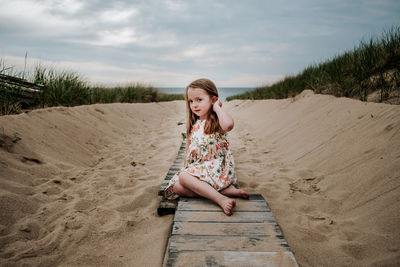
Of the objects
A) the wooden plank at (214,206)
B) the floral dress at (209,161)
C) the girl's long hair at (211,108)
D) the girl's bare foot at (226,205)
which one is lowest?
the wooden plank at (214,206)

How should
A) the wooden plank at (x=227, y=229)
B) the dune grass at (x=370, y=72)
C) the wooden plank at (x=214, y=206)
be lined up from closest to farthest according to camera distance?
the wooden plank at (x=227, y=229), the wooden plank at (x=214, y=206), the dune grass at (x=370, y=72)

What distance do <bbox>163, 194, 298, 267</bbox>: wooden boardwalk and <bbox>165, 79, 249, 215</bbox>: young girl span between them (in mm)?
172

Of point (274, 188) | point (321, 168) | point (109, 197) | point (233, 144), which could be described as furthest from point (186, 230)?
point (233, 144)

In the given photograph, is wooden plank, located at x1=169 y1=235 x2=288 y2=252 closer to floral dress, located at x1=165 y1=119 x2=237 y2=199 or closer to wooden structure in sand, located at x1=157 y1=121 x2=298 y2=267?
wooden structure in sand, located at x1=157 y1=121 x2=298 y2=267

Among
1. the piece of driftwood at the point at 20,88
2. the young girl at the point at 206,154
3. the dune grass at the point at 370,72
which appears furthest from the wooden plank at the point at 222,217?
the piece of driftwood at the point at 20,88

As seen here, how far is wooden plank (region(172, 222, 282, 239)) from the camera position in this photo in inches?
60.1

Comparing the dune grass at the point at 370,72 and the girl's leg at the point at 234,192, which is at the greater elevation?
the dune grass at the point at 370,72

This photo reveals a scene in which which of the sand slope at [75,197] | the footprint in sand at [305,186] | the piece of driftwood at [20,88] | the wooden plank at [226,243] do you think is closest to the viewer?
the wooden plank at [226,243]

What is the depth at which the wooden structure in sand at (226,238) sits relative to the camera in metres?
1.28

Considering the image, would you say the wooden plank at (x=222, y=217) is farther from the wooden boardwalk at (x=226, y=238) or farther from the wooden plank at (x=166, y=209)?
the wooden plank at (x=166, y=209)

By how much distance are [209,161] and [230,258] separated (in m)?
1.01

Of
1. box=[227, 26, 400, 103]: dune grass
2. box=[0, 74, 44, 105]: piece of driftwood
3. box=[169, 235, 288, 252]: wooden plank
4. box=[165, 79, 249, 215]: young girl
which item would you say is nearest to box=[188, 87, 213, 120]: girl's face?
box=[165, 79, 249, 215]: young girl

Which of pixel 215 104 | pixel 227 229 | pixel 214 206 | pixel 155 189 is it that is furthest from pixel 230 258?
pixel 155 189

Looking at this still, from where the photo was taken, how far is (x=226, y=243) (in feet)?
4.67
